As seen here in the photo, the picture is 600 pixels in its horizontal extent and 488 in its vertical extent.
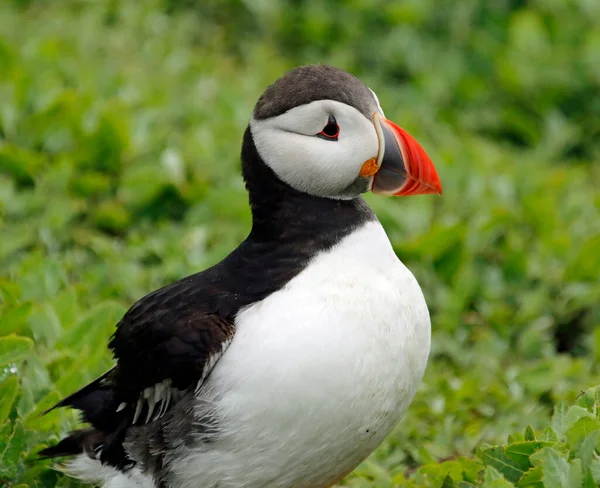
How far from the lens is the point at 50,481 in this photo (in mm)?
4031

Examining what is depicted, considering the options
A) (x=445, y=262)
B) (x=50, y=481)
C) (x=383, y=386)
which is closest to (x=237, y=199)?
(x=445, y=262)

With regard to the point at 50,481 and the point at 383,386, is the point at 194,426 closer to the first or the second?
the point at 383,386

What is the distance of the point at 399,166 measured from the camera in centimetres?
357

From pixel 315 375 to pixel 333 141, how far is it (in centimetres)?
80

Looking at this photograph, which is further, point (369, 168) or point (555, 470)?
point (369, 168)

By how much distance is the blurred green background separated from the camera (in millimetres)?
4527

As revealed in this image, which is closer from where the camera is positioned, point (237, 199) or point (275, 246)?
point (275, 246)

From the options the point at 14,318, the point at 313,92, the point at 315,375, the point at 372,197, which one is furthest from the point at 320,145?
the point at 372,197

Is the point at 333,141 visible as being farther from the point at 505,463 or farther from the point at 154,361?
the point at 505,463

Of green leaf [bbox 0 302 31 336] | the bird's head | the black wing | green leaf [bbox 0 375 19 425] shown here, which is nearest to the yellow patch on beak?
the bird's head

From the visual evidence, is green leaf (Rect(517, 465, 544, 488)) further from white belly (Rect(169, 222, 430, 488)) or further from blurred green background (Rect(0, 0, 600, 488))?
white belly (Rect(169, 222, 430, 488))

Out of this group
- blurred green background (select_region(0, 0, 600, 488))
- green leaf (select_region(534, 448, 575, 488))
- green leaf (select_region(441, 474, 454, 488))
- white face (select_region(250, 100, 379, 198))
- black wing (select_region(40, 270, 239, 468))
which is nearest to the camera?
green leaf (select_region(534, 448, 575, 488))

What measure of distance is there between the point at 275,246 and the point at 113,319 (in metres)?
1.50

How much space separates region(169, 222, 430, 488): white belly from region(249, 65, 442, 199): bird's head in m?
0.22
